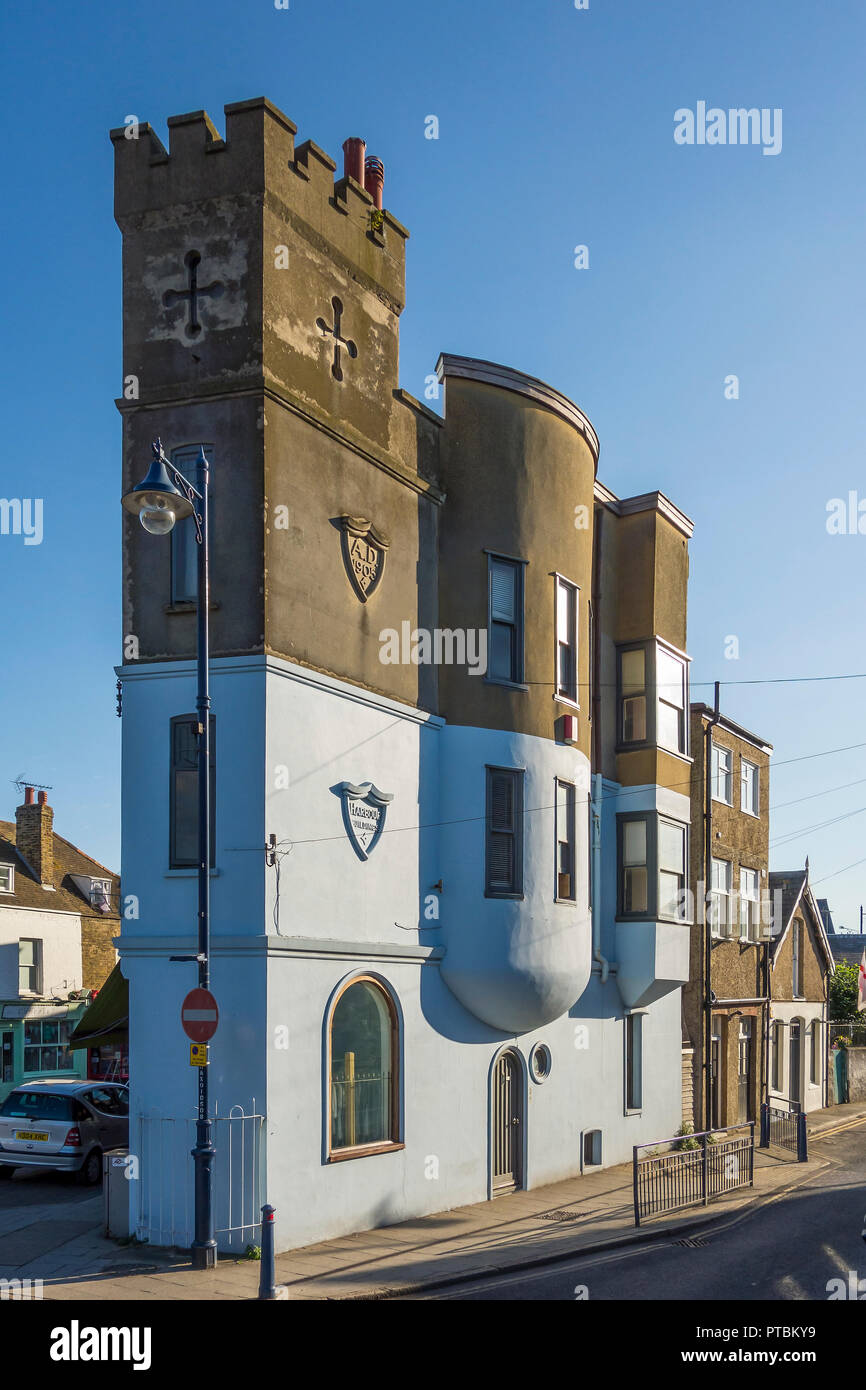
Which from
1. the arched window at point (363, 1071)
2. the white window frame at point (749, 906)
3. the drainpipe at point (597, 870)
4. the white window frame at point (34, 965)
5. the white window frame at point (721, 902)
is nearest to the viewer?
the arched window at point (363, 1071)

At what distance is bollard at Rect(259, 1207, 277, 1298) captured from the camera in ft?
39.4

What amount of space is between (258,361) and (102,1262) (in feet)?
34.3

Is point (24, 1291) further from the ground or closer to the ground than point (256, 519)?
closer to the ground

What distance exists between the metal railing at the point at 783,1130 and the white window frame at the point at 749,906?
5.33m

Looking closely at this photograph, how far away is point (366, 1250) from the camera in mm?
15078

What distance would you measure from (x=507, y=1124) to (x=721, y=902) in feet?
38.5

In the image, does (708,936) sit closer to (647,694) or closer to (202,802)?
(647,694)

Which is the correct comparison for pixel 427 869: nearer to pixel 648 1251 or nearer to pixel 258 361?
pixel 648 1251

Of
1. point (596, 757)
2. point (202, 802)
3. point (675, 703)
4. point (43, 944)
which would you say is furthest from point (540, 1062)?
point (43, 944)

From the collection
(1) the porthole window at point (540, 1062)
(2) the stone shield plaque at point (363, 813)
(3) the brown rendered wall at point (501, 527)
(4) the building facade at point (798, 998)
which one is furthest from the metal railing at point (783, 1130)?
(2) the stone shield plaque at point (363, 813)

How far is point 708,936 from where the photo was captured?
28.4 meters

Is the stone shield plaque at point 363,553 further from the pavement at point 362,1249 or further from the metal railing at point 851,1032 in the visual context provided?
the metal railing at point 851,1032

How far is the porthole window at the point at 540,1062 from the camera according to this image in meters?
20.7
